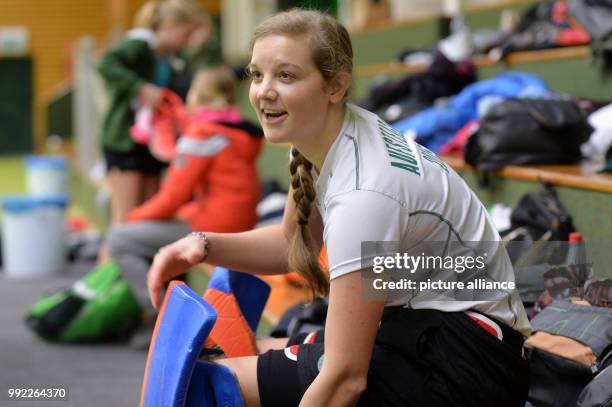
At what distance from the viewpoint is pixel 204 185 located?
3.99m

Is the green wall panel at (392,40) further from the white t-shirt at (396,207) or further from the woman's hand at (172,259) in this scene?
the white t-shirt at (396,207)

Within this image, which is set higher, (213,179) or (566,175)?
(566,175)

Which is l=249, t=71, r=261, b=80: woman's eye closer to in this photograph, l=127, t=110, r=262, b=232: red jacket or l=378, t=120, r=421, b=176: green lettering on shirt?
l=378, t=120, r=421, b=176: green lettering on shirt

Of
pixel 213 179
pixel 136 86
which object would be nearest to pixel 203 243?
pixel 213 179

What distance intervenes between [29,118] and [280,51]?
45.5ft

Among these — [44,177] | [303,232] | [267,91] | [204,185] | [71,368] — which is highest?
[267,91]

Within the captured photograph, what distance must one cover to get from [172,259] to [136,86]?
9.57 feet

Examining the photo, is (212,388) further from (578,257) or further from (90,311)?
(90,311)

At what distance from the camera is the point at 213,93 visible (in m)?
4.00

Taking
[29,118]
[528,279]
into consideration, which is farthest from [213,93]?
[29,118]

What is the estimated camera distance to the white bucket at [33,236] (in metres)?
5.87

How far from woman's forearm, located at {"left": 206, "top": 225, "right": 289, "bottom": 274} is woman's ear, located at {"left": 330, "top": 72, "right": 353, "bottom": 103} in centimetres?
41

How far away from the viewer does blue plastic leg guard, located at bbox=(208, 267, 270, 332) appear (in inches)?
82.4

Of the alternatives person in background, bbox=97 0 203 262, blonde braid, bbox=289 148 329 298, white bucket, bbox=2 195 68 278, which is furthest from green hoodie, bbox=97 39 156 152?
blonde braid, bbox=289 148 329 298
